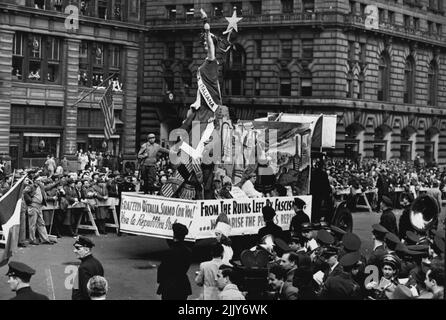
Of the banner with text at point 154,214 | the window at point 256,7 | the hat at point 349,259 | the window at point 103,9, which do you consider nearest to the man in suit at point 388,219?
the banner with text at point 154,214

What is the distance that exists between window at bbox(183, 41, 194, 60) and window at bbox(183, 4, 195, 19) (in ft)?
6.12

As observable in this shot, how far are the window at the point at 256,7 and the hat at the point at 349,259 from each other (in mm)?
45713

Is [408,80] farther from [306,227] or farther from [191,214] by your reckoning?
[306,227]

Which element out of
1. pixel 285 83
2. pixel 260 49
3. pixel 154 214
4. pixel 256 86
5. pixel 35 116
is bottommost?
pixel 154 214

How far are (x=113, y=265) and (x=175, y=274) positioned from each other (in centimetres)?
730

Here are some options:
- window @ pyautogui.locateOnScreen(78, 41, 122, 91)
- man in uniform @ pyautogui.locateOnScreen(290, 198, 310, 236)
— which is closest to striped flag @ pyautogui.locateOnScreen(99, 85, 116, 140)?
window @ pyautogui.locateOnScreen(78, 41, 122, 91)

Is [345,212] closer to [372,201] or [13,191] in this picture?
[13,191]

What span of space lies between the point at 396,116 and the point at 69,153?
2486 centimetres

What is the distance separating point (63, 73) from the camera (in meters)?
47.4

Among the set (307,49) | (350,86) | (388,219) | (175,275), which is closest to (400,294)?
(175,275)

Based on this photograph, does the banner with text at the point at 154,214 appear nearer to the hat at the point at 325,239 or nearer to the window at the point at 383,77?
the hat at the point at 325,239

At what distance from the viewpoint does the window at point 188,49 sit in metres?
58.2

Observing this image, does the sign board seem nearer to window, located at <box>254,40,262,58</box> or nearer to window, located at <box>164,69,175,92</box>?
window, located at <box>254,40,262,58</box>

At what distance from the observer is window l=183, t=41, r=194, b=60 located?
58188mm
